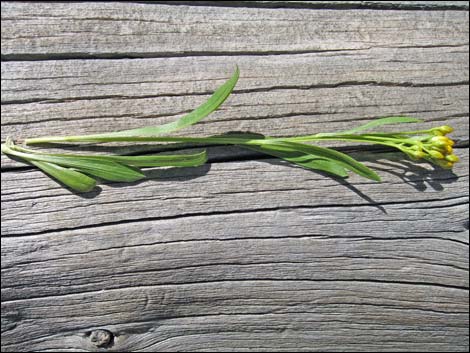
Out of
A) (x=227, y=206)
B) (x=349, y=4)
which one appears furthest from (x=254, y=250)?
(x=349, y=4)

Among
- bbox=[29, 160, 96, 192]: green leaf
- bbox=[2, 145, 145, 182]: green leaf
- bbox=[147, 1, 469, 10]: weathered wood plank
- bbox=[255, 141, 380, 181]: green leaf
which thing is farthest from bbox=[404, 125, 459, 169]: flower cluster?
Answer: bbox=[29, 160, 96, 192]: green leaf

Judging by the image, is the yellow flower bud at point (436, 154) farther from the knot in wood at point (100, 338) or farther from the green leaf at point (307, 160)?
the knot in wood at point (100, 338)

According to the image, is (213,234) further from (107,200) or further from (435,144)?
(435,144)

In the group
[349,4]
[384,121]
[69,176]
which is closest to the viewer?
[69,176]

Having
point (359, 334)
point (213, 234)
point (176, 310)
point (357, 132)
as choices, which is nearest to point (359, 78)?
point (357, 132)

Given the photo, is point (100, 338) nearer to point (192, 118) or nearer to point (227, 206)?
point (227, 206)
